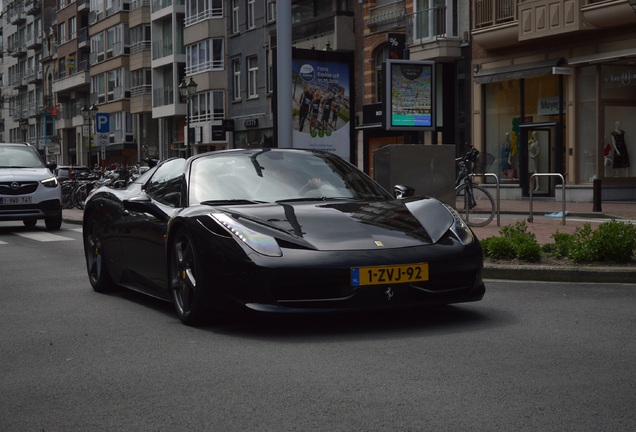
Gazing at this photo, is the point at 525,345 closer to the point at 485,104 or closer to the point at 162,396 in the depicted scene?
the point at 162,396

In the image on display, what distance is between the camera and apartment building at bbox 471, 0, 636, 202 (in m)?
28.8

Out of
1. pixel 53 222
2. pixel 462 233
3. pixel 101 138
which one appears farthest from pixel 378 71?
pixel 462 233

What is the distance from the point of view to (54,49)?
9275 centimetres

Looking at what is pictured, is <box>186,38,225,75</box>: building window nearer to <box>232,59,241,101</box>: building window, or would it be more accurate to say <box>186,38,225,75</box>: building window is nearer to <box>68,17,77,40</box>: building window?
<box>232,59,241,101</box>: building window

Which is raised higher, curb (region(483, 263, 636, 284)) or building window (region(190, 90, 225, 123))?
building window (region(190, 90, 225, 123))

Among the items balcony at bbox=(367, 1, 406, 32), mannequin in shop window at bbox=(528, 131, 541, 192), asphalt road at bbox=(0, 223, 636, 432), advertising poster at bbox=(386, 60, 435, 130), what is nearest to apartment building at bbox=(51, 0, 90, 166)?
balcony at bbox=(367, 1, 406, 32)

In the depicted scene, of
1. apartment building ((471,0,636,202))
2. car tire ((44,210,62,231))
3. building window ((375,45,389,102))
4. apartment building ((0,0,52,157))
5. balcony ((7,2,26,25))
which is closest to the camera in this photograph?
car tire ((44,210,62,231))

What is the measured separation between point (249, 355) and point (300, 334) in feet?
2.63

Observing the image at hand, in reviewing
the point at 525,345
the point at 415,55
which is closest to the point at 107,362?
the point at 525,345

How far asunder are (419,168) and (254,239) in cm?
1018

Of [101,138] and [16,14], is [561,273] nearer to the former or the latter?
[101,138]

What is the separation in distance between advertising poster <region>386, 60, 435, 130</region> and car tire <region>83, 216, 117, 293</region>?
14855mm

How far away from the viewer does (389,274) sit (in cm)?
697

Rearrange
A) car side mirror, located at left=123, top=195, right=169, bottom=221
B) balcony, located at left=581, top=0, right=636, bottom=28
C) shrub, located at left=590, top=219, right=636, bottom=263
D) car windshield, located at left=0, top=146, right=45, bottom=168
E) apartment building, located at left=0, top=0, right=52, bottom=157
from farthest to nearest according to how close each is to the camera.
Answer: apartment building, located at left=0, top=0, right=52, bottom=157 < balcony, located at left=581, top=0, right=636, bottom=28 < car windshield, located at left=0, top=146, right=45, bottom=168 < shrub, located at left=590, top=219, right=636, bottom=263 < car side mirror, located at left=123, top=195, right=169, bottom=221
